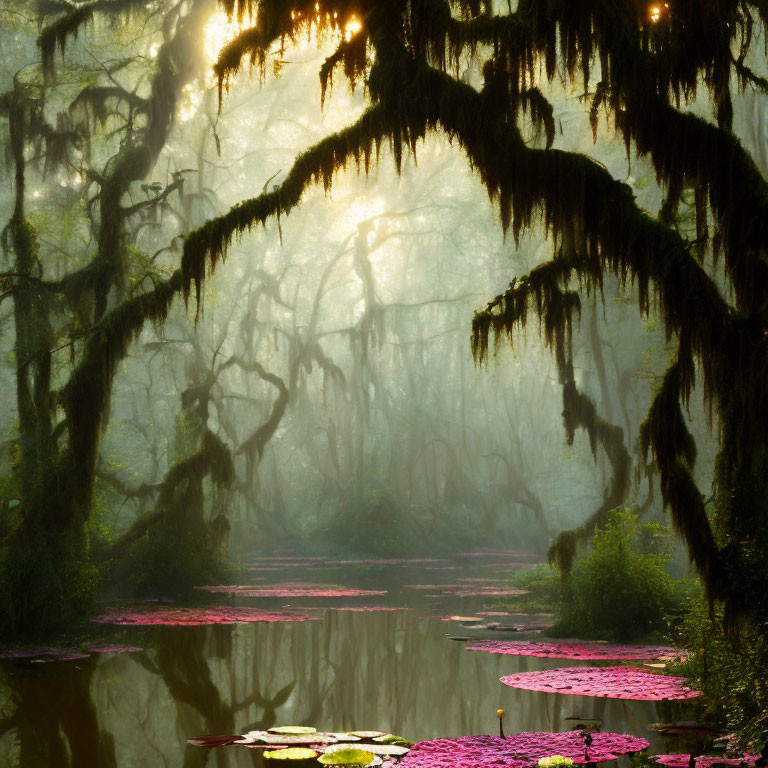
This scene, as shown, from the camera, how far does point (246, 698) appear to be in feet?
33.6

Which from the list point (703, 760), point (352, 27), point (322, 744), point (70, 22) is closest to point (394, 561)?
point (70, 22)

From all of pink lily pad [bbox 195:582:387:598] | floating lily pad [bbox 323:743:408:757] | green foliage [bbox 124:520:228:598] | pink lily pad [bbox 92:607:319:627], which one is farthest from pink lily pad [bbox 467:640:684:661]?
green foliage [bbox 124:520:228:598]

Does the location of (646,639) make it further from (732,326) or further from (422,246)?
(422,246)

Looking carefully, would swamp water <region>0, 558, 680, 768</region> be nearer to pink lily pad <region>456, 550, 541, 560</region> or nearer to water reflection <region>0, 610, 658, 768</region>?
water reflection <region>0, 610, 658, 768</region>

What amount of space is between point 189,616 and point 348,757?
10060 mm

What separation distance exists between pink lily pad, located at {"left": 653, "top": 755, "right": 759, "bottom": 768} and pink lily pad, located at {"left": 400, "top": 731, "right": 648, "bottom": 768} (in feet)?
1.28

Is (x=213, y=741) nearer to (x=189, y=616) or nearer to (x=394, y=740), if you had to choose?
(x=394, y=740)

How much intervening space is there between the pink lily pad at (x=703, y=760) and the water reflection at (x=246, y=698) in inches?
49.9

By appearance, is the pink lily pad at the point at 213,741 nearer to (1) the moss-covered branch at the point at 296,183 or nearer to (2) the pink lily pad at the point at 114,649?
(2) the pink lily pad at the point at 114,649

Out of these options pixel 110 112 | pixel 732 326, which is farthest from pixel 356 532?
pixel 732 326

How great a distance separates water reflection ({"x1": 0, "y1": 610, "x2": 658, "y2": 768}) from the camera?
26.8 ft

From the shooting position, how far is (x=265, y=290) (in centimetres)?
3159

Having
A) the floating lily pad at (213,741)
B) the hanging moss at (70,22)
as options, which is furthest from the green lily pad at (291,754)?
the hanging moss at (70,22)

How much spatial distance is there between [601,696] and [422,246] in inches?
1214
